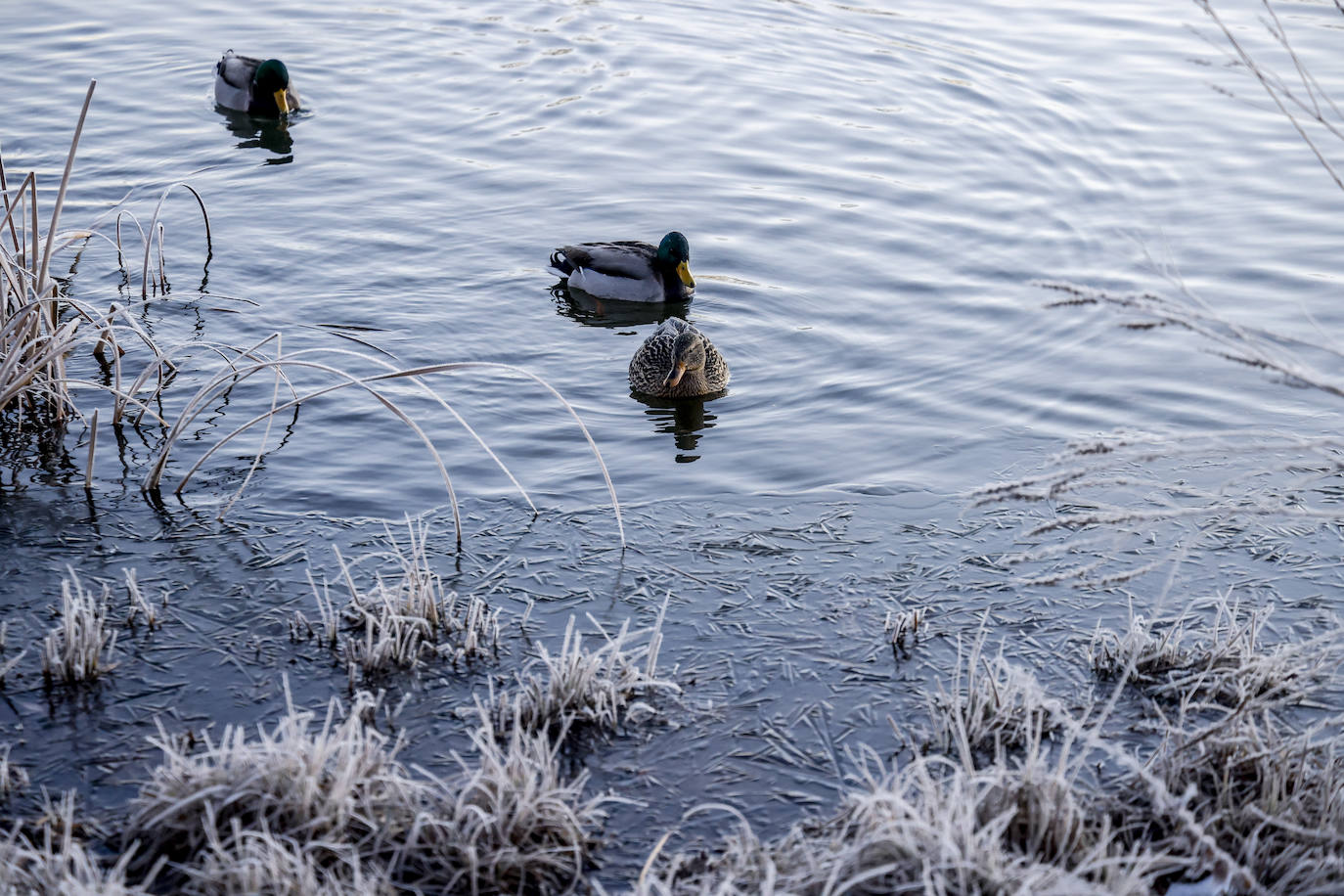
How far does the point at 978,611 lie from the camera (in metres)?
5.89

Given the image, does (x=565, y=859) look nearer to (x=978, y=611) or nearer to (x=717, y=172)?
(x=978, y=611)

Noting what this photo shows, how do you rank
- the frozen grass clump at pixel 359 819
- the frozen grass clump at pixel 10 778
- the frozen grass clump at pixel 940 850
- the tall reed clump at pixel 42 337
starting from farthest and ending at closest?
1. the tall reed clump at pixel 42 337
2. the frozen grass clump at pixel 10 778
3. the frozen grass clump at pixel 359 819
4. the frozen grass clump at pixel 940 850

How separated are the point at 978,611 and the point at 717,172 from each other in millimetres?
7128

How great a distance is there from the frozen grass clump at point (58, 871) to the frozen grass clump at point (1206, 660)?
331 cm

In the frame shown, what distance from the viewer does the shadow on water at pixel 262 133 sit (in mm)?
12984

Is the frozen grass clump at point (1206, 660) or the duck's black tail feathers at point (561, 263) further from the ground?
the duck's black tail feathers at point (561, 263)

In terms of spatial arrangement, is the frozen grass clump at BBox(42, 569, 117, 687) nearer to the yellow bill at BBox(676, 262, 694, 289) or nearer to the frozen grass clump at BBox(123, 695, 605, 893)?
the frozen grass clump at BBox(123, 695, 605, 893)

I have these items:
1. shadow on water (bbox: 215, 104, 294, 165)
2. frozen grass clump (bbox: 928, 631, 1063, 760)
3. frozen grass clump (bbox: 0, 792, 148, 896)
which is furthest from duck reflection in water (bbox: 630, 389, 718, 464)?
shadow on water (bbox: 215, 104, 294, 165)

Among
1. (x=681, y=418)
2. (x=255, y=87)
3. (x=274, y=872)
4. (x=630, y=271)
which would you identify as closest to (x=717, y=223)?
(x=630, y=271)

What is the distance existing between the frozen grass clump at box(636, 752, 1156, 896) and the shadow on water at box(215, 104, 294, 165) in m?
10.1

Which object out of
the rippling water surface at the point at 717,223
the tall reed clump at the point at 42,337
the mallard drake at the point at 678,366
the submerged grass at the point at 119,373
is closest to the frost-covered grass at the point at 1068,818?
the rippling water surface at the point at 717,223

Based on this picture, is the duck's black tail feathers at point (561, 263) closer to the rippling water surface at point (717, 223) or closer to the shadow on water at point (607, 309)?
the shadow on water at point (607, 309)

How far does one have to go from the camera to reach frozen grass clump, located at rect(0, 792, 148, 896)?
364 cm

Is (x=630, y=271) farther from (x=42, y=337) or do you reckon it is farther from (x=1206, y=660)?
(x=1206, y=660)
